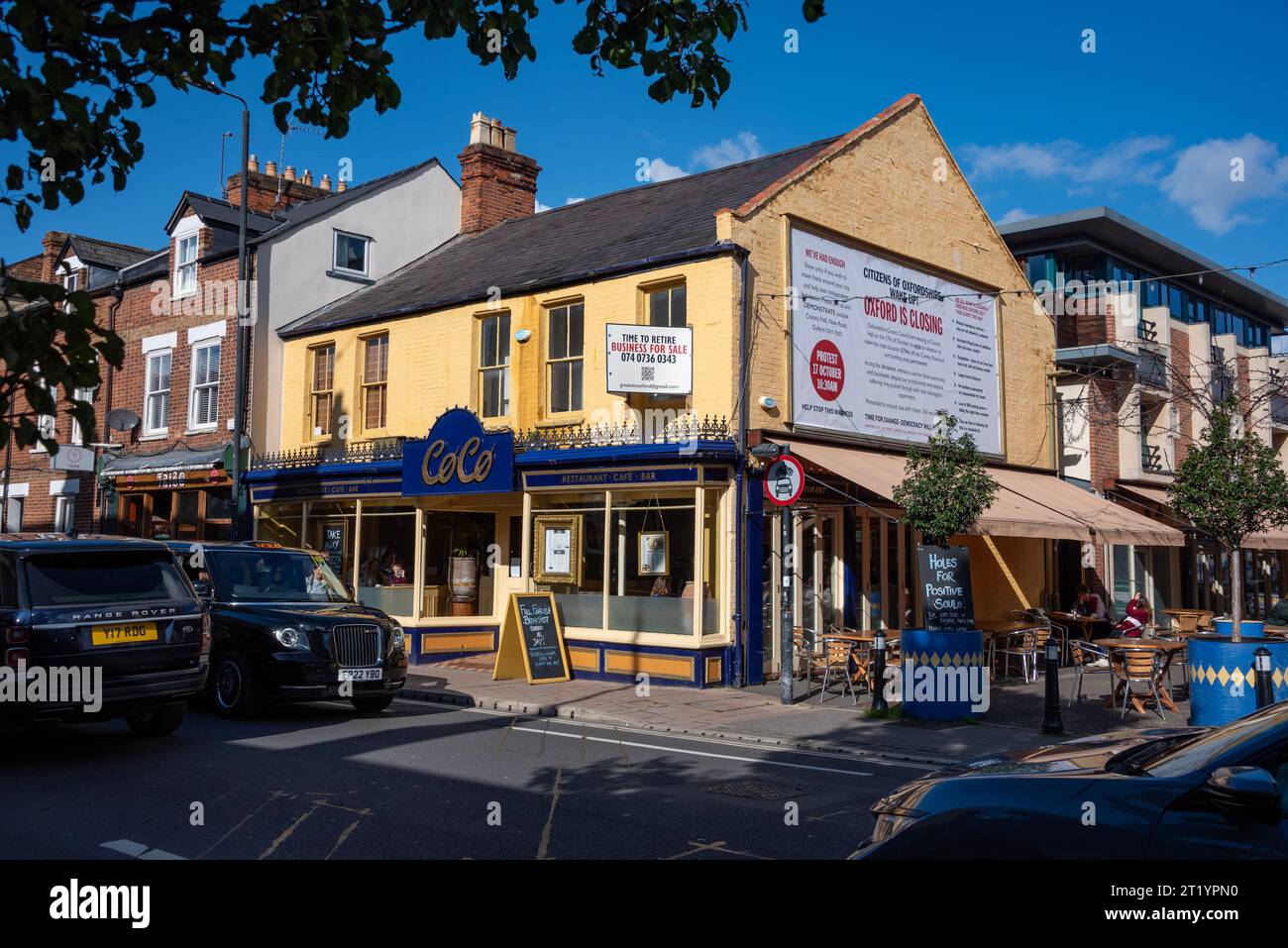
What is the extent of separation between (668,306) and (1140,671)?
828cm

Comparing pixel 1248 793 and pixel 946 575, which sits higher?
pixel 946 575

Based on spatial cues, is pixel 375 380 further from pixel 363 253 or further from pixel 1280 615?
pixel 1280 615

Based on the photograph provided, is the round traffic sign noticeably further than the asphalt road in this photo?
Yes

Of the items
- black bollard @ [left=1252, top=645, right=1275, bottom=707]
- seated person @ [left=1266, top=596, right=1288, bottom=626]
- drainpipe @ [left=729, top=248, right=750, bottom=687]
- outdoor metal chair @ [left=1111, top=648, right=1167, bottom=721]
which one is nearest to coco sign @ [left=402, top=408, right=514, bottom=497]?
drainpipe @ [left=729, top=248, right=750, bottom=687]

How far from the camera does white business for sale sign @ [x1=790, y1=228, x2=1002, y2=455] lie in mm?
16688

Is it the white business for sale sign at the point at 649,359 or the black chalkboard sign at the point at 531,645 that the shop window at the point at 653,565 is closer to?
the black chalkboard sign at the point at 531,645

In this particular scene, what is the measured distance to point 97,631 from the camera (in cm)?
915

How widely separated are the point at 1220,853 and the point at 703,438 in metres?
11.8

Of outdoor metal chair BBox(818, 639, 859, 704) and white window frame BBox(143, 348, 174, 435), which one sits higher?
white window frame BBox(143, 348, 174, 435)

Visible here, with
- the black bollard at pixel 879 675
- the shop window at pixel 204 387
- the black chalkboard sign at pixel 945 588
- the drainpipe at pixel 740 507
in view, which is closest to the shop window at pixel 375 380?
the shop window at pixel 204 387

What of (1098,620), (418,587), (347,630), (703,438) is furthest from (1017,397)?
(347,630)

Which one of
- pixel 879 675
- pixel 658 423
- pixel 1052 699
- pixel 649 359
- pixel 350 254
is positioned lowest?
pixel 1052 699

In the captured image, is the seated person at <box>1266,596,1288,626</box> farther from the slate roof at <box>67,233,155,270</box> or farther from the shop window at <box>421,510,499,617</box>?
the slate roof at <box>67,233,155,270</box>

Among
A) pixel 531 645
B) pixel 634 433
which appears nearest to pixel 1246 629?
pixel 634 433
